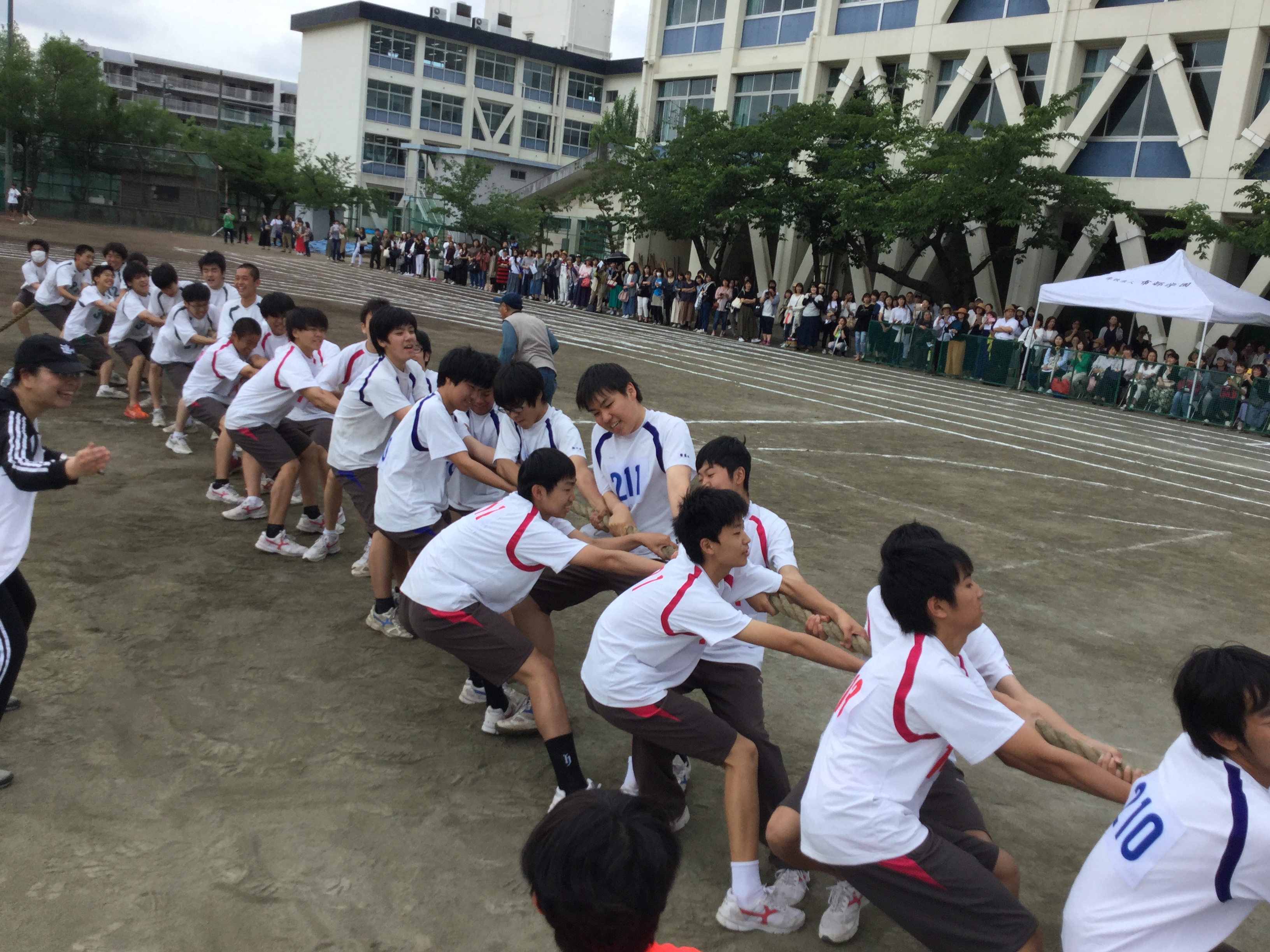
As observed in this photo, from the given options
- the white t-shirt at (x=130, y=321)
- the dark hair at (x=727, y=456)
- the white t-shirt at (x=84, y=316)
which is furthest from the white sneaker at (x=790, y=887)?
the white t-shirt at (x=84, y=316)

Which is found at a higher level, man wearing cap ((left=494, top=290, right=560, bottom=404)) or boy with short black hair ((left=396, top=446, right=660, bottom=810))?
man wearing cap ((left=494, top=290, right=560, bottom=404))

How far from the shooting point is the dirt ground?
329 centimetres

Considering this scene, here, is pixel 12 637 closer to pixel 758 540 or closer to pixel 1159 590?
pixel 758 540

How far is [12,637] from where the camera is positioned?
148 inches

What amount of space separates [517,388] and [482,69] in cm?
6564

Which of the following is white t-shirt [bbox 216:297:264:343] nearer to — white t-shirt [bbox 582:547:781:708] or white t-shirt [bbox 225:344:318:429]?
white t-shirt [bbox 225:344:318:429]

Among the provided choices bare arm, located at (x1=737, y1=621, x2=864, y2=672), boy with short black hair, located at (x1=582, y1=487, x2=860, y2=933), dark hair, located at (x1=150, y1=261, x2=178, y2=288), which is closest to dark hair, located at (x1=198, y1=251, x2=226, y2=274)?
dark hair, located at (x1=150, y1=261, x2=178, y2=288)

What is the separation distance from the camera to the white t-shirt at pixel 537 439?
5227 millimetres

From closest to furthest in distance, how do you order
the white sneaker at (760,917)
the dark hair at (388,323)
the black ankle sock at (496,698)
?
1. the white sneaker at (760,917)
2. the black ankle sock at (496,698)
3. the dark hair at (388,323)

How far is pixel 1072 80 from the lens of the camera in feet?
87.8

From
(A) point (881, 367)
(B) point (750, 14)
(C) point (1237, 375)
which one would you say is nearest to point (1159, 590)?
(C) point (1237, 375)

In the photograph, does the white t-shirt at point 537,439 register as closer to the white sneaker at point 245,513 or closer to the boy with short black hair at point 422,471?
the boy with short black hair at point 422,471

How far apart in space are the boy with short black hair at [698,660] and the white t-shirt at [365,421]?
277cm

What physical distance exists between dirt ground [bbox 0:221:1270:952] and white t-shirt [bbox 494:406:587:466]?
1.15 metres
